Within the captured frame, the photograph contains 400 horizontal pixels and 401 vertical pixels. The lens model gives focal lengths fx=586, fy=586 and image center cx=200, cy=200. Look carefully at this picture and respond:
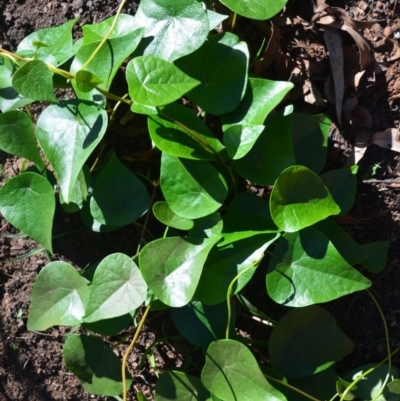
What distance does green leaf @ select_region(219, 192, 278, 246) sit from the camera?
1122 millimetres

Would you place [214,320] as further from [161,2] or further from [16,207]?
[161,2]

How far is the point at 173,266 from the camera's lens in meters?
1.08

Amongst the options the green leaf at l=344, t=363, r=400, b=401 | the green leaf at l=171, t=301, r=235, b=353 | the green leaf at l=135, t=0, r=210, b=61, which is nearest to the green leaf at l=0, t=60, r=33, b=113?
the green leaf at l=135, t=0, r=210, b=61

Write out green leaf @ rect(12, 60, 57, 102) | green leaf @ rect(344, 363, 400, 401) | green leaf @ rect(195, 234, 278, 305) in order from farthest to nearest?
1. green leaf @ rect(344, 363, 400, 401)
2. green leaf @ rect(195, 234, 278, 305)
3. green leaf @ rect(12, 60, 57, 102)

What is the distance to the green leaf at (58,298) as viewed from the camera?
1146mm

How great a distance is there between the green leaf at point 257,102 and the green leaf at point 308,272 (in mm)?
230

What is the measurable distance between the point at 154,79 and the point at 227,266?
369 millimetres

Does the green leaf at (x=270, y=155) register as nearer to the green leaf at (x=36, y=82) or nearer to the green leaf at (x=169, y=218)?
the green leaf at (x=169, y=218)

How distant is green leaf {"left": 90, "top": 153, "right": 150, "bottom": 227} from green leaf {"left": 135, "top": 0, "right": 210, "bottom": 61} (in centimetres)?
23

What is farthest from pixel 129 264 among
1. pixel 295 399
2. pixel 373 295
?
pixel 373 295

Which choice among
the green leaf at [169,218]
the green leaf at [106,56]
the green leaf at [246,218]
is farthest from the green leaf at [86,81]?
the green leaf at [246,218]

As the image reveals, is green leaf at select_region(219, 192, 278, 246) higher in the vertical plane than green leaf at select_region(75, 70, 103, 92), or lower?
lower

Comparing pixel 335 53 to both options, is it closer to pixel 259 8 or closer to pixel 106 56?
pixel 259 8

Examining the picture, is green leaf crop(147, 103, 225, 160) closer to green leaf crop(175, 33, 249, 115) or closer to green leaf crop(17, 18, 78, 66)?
green leaf crop(175, 33, 249, 115)
